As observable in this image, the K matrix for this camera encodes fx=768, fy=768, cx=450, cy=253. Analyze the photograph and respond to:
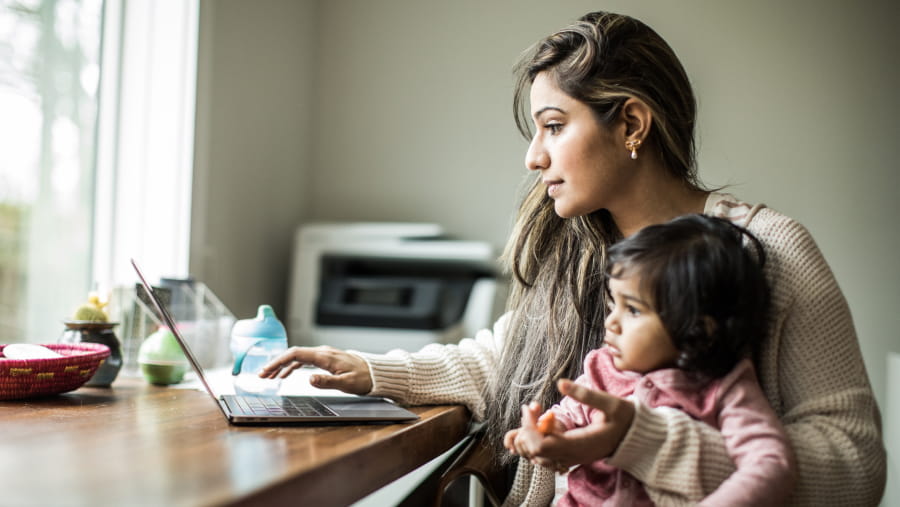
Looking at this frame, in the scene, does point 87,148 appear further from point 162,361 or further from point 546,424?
point 546,424

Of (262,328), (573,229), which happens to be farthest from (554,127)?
(262,328)

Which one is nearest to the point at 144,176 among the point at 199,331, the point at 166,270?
the point at 166,270

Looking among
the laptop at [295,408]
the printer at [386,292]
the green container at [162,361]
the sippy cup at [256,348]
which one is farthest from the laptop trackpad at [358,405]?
the printer at [386,292]

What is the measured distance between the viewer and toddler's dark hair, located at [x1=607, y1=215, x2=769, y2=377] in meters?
0.91

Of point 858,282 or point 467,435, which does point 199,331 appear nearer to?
point 467,435

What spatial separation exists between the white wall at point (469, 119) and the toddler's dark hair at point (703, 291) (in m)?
1.53

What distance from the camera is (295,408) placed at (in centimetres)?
106

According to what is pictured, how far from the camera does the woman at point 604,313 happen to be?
0.88m

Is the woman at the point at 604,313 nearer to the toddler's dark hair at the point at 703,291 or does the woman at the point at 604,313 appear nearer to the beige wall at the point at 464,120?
the toddler's dark hair at the point at 703,291

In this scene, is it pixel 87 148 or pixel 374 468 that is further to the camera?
pixel 87 148

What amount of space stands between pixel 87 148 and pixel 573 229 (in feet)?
4.35

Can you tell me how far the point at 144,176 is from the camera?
2066mm

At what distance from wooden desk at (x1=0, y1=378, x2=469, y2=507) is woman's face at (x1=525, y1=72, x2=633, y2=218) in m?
0.39

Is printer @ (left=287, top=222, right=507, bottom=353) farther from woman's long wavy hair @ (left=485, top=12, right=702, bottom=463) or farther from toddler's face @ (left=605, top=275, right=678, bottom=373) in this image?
toddler's face @ (left=605, top=275, right=678, bottom=373)
